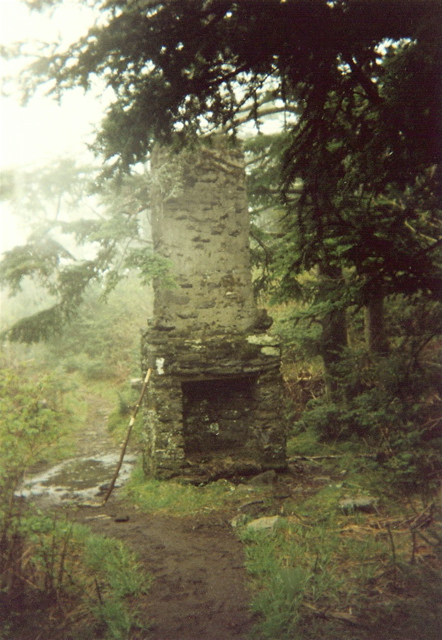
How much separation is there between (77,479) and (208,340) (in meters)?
3.92

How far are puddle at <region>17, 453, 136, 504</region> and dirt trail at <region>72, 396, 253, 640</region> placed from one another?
95cm

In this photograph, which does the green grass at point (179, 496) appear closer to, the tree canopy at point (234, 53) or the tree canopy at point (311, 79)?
the tree canopy at point (311, 79)

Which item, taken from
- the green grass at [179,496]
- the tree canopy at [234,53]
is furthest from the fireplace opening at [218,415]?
the tree canopy at [234,53]

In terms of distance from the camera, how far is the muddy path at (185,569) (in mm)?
3475

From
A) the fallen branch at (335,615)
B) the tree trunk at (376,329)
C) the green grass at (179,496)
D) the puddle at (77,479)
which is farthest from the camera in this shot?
the tree trunk at (376,329)

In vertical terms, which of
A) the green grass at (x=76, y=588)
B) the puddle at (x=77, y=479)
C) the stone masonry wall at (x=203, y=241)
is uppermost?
the stone masonry wall at (x=203, y=241)

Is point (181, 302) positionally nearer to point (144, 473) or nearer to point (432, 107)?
point (144, 473)

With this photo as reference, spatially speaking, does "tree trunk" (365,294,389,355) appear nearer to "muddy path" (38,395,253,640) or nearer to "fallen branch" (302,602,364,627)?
"muddy path" (38,395,253,640)

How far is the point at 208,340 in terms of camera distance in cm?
791

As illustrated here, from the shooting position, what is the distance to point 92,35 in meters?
3.68

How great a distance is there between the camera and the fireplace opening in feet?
26.5

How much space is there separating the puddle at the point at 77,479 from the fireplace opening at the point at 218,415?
1801mm

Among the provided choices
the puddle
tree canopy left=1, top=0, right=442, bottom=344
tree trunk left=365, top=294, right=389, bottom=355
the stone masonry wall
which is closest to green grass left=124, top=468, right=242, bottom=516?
the puddle

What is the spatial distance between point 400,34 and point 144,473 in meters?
7.47
